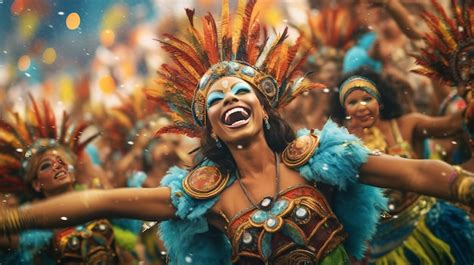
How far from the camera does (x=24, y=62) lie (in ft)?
33.0

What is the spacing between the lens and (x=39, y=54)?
931cm

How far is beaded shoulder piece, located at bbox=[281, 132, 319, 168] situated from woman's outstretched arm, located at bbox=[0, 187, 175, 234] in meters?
0.54

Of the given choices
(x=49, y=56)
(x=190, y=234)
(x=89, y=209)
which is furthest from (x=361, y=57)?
(x=49, y=56)

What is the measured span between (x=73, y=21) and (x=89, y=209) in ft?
25.1

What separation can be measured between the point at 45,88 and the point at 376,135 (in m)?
5.82

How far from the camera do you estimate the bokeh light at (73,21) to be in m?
9.57

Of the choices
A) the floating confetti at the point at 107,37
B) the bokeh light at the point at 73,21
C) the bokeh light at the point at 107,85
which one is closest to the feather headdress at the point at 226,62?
the bokeh light at the point at 107,85

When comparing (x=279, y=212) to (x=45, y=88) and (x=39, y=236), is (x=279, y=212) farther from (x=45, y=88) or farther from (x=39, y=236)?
(x=45, y=88)

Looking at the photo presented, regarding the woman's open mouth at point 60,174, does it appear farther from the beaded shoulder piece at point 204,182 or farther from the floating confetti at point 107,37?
the floating confetti at point 107,37

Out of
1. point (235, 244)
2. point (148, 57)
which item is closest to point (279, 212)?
point (235, 244)

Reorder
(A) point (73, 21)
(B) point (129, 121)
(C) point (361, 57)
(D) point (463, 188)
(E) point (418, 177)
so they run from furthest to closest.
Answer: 1. (A) point (73, 21)
2. (B) point (129, 121)
3. (C) point (361, 57)
4. (E) point (418, 177)
5. (D) point (463, 188)

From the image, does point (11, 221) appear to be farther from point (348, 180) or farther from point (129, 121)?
point (129, 121)

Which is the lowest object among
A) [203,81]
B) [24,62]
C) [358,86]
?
[24,62]

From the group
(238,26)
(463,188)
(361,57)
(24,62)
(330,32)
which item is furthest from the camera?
(24,62)
